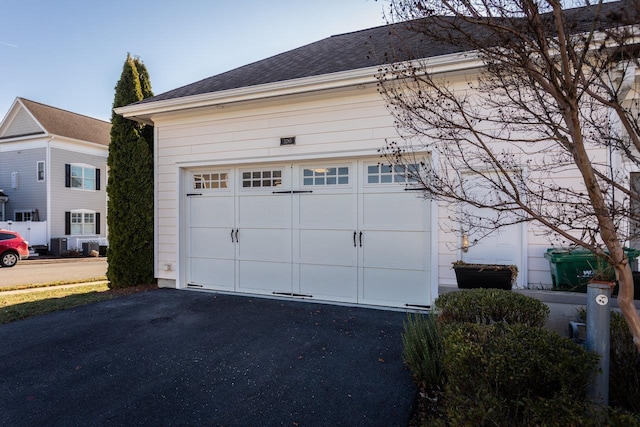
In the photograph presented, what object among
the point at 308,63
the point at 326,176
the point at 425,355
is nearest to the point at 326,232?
the point at 326,176

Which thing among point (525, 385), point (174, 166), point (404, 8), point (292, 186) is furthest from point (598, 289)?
point (174, 166)

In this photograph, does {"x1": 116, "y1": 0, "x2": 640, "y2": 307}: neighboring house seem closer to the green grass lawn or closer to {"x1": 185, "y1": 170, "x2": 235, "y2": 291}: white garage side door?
{"x1": 185, "y1": 170, "x2": 235, "y2": 291}: white garage side door

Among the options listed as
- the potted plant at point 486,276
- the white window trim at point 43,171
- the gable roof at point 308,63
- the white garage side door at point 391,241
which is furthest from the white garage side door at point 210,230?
the white window trim at point 43,171

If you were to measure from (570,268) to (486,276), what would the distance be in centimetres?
91

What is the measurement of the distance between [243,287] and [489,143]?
470 cm

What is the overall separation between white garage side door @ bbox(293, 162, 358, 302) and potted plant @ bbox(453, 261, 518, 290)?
67.1 inches

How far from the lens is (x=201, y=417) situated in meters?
2.65

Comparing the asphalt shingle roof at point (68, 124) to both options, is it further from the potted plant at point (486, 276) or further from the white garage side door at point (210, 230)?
the potted plant at point (486, 276)

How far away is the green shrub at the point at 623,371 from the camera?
232 centimetres

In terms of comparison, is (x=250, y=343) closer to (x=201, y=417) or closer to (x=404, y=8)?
(x=201, y=417)

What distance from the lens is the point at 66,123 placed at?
18.3 meters

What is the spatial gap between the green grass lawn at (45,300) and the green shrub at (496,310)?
5984 millimetres

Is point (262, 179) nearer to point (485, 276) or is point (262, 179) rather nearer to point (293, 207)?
point (293, 207)

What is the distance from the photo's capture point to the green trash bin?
3.94 meters
